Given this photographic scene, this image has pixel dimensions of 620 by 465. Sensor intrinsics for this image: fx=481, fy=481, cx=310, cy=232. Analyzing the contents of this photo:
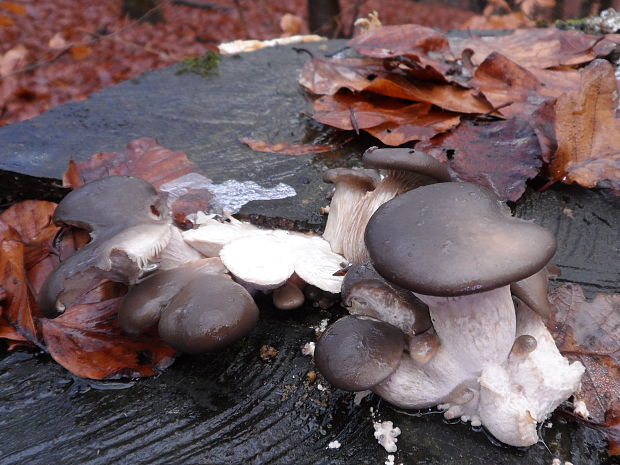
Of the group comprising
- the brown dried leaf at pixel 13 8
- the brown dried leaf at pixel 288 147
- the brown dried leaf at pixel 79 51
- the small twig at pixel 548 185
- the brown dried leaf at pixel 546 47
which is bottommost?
the brown dried leaf at pixel 79 51

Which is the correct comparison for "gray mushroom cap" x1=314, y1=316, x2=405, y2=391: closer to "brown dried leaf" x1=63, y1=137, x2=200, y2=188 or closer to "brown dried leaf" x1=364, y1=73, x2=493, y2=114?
"brown dried leaf" x1=63, y1=137, x2=200, y2=188

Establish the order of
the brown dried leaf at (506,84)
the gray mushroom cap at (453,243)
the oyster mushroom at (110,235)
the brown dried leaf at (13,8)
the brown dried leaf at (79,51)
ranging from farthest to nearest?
the brown dried leaf at (13,8) → the brown dried leaf at (79,51) → the brown dried leaf at (506,84) → the oyster mushroom at (110,235) → the gray mushroom cap at (453,243)

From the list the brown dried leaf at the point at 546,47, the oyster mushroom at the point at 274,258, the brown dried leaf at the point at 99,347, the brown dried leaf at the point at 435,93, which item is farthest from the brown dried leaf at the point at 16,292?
the brown dried leaf at the point at 546,47

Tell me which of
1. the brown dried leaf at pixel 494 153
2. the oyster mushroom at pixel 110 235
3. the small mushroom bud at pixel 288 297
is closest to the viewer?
the oyster mushroom at pixel 110 235

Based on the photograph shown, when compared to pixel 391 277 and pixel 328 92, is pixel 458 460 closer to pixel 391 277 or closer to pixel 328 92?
pixel 391 277

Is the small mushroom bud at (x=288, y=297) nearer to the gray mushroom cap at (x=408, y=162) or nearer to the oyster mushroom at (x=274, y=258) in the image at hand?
the oyster mushroom at (x=274, y=258)

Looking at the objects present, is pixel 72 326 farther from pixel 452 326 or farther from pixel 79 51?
pixel 79 51

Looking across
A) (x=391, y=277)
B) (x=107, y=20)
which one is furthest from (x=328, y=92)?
(x=107, y=20)

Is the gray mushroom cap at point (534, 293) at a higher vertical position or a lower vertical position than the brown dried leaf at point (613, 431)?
higher
